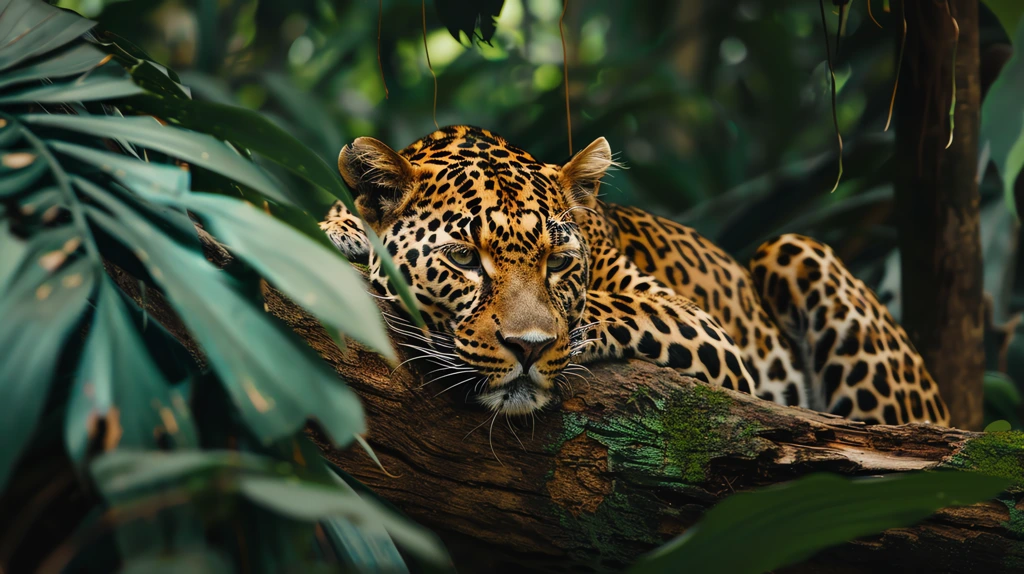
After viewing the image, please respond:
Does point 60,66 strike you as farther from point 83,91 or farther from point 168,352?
point 168,352

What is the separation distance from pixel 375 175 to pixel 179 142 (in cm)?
167

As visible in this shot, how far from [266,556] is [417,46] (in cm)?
860

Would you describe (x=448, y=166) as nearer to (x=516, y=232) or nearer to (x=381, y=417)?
(x=516, y=232)

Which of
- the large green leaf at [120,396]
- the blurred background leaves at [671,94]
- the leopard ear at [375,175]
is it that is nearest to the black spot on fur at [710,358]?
the leopard ear at [375,175]

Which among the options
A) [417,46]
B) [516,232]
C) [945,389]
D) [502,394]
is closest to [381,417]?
[502,394]

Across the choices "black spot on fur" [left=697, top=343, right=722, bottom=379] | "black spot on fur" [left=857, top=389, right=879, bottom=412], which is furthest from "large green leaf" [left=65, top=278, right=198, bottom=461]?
"black spot on fur" [left=857, top=389, right=879, bottom=412]

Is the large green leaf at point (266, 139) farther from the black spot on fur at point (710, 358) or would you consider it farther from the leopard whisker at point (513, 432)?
the black spot on fur at point (710, 358)

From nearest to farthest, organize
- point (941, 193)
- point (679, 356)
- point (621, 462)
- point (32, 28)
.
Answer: point (32, 28)
point (621, 462)
point (679, 356)
point (941, 193)

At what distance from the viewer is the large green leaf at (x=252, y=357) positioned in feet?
4.03

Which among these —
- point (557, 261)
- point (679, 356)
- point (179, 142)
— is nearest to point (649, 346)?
point (679, 356)

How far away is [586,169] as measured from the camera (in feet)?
11.5

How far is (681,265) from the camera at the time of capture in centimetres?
450

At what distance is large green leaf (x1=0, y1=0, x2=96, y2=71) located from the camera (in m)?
1.81

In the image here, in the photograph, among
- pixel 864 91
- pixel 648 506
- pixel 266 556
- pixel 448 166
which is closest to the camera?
pixel 266 556
